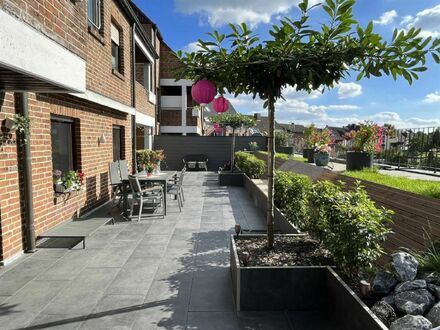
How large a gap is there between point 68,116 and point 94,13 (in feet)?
8.96

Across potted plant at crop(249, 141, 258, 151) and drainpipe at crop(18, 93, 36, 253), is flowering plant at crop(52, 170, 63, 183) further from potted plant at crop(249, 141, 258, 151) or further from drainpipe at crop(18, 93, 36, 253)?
potted plant at crop(249, 141, 258, 151)

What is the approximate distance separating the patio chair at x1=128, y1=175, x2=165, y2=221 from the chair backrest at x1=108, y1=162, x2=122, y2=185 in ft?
2.28

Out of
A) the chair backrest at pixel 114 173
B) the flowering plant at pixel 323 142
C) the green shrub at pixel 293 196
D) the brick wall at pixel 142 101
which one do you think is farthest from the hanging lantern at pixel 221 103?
the brick wall at pixel 142 101

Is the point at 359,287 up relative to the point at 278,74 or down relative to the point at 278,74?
down

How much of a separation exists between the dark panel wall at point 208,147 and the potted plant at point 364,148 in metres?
11.7

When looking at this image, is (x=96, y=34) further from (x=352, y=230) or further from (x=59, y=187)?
(x=352, y=230)

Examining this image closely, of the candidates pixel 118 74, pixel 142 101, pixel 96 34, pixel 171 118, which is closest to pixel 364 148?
pixel 96 34

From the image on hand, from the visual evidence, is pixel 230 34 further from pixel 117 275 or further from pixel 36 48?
pixel 117 275

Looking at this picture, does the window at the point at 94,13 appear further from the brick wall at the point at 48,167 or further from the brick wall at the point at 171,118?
the brick wall at the point at 171,118

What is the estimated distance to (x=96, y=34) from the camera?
6.70m

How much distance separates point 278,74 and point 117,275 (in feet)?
9.32

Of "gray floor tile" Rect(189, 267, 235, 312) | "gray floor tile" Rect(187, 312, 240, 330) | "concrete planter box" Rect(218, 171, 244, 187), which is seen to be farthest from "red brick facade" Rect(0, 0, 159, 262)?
"concrete planter box" Rect(218, 171, 244, 187)

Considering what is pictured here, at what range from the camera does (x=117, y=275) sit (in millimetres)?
3734

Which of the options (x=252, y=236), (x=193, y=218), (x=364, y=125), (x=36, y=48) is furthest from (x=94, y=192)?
(x=364, y=125)
